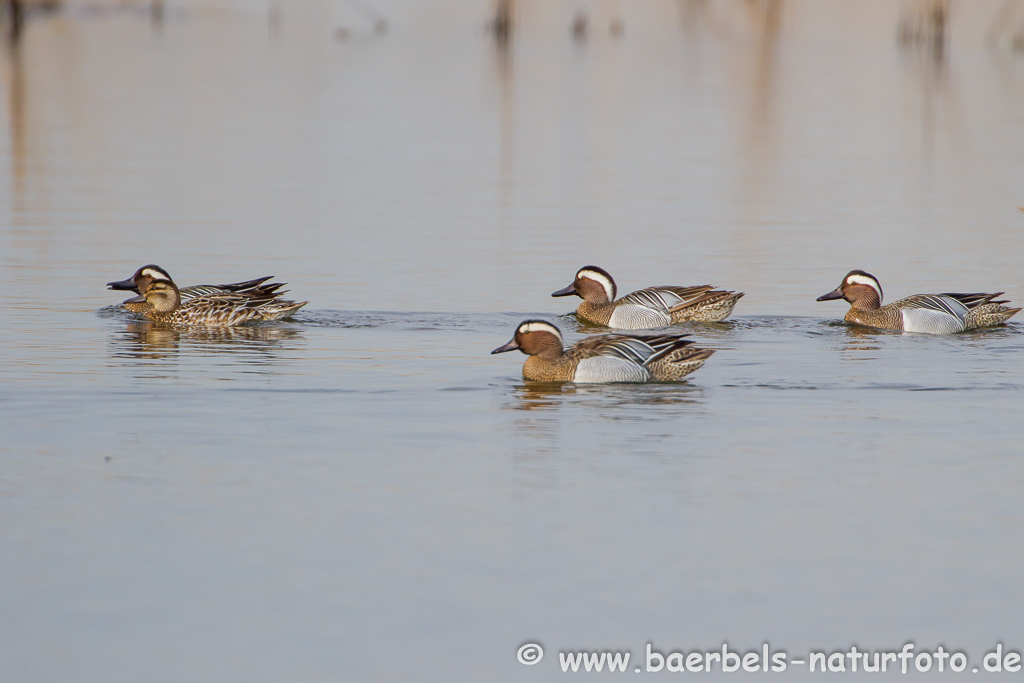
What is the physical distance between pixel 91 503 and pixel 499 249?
37.7 feet

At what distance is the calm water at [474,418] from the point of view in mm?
7215

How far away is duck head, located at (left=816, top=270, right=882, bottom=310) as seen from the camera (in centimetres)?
1566

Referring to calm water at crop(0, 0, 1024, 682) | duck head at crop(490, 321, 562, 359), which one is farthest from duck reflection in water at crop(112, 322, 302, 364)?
duck head at crop(490, 321, 562, 359)

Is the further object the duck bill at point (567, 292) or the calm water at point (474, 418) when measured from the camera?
the duck bill at point (567, 292)

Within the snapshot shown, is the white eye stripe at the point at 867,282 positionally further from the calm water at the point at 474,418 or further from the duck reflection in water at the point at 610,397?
the duck reflection in water at the point at 610,397

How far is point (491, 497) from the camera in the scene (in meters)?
8.99

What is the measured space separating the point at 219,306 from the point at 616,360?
172 inches

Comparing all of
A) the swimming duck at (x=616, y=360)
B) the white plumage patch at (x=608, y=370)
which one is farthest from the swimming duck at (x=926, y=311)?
the white plumage patch at (x=608, y=370)

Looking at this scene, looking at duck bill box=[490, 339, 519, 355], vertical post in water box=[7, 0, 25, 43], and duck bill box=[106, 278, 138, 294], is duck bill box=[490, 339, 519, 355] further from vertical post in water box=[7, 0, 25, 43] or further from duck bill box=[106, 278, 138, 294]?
vertical post in water box=[7, 0, 25, 43]

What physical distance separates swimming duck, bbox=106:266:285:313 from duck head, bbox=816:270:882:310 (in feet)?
17.5

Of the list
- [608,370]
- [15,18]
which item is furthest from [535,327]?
[15,18]

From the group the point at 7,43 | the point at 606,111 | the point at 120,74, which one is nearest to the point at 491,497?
the point at 606,111

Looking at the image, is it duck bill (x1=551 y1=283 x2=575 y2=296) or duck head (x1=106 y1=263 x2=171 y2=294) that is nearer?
duck head (x1=106 y1=263 x2=171 y2=294)
